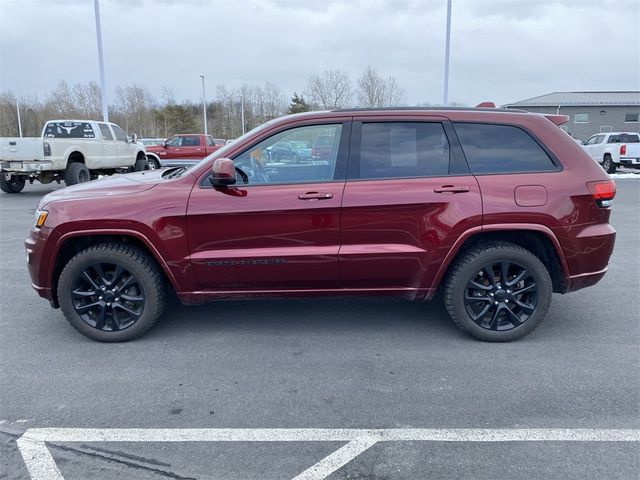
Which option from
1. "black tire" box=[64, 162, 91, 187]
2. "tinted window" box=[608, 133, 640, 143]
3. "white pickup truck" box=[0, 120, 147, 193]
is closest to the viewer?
"white pickup truck" box=[0, 120, 147, 193]

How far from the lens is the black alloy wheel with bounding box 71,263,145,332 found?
3836mm

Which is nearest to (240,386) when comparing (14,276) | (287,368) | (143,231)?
(287,368)

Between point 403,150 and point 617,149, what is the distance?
21.1 m

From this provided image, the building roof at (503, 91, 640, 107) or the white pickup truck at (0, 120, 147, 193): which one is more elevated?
the building roof at (503, 91, 640, 107)

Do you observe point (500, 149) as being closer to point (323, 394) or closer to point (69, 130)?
point (323, 394)

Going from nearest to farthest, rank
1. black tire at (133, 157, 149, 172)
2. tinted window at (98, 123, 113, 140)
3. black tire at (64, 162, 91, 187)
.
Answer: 1. black tire at (64, 162, 91, 187)
2. tinted window at (98, 123, 113, 140)
3. black tire at (133, 157, 149, 172)

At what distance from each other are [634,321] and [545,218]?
155 cm

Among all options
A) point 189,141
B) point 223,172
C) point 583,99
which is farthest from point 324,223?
point 583,99

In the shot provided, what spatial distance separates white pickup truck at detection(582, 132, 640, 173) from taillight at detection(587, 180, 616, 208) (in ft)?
64.6

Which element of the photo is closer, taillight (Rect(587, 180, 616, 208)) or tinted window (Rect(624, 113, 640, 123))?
taillight (Rect(587, 180, 616, 208))

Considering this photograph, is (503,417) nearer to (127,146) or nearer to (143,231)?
(143,231)

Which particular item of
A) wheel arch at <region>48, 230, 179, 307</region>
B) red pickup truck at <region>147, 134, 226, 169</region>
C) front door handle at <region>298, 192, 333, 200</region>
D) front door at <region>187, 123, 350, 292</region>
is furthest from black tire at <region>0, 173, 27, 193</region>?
front door handle at <region>298, 192, 333, 200</region>

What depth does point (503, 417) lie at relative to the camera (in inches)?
114

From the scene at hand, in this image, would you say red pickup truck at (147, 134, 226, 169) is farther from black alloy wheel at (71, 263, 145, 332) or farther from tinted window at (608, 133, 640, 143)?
black alloy wheel at (71, 263, 145, 332)
